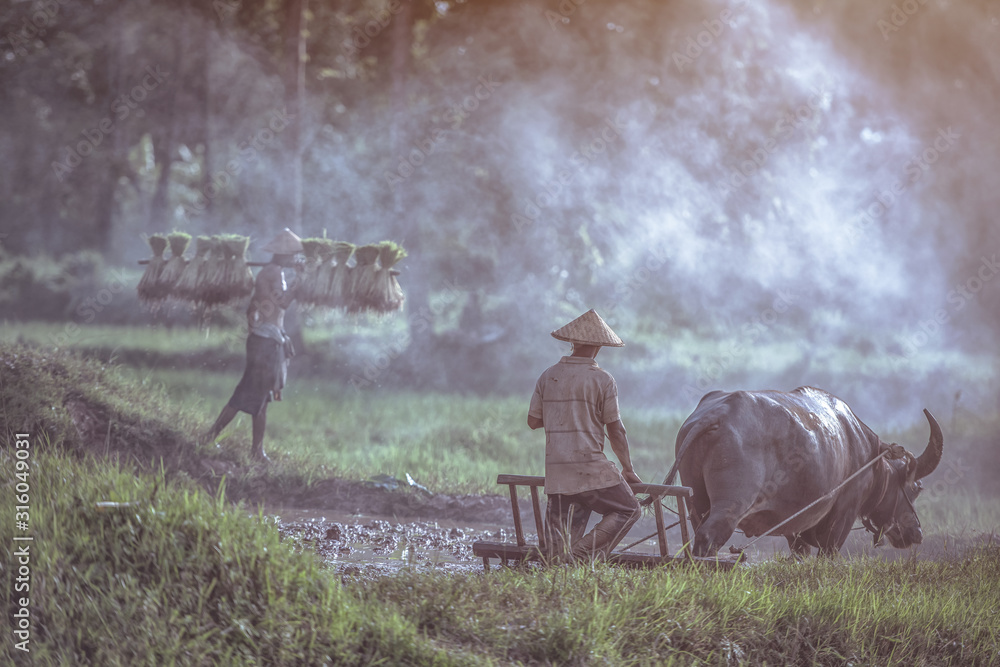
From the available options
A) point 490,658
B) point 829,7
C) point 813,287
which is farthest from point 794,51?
point 490,658

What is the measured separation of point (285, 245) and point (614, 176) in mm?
8374

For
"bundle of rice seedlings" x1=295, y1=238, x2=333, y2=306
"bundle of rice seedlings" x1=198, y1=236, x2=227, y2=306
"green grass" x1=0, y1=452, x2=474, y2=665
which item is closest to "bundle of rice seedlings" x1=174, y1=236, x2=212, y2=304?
"bundle of rice seedlings" x1=198, y1=236, x2=227, y2=306

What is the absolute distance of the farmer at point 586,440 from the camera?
6145mm

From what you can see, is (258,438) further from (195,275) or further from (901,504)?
(901,504)

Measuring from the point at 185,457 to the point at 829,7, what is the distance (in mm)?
15748

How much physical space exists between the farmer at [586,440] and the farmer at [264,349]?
4930mm

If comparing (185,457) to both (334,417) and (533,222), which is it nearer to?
(334,417)

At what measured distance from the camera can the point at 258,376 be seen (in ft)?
33.8

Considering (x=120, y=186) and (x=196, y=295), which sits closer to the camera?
(x=196, y=295)

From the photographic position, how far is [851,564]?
7062 mm

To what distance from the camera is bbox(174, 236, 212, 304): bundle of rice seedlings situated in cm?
1059

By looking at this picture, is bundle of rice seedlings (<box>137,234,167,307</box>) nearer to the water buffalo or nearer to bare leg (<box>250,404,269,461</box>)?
bare leg (<box>250,404,269,461</box>)

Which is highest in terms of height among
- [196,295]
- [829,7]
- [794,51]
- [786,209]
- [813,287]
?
[829,7]

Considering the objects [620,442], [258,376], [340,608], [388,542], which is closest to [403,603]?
[340,608]
